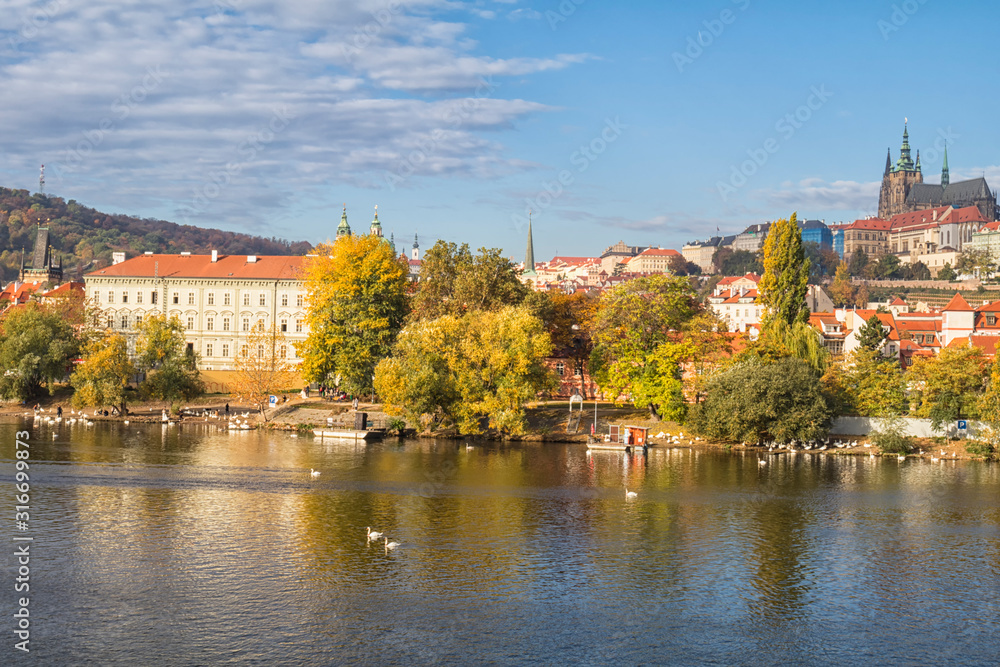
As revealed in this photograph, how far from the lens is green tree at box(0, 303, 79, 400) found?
225ft

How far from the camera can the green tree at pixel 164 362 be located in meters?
67.1

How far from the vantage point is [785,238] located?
66.8 meters

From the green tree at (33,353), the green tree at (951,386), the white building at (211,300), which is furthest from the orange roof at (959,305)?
the green tree at (33,353)

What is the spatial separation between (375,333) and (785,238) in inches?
1276

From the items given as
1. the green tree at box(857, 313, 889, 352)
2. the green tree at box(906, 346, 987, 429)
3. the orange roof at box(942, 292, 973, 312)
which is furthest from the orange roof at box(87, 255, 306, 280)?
the orange roof at box(942, 292, 973, 312)

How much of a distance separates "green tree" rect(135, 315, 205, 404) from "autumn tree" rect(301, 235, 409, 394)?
932cm

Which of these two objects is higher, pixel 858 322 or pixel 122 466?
pixel 858 322

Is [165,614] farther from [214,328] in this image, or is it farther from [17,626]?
[214,328]

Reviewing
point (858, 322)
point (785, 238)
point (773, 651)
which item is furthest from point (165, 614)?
point (858, 322)

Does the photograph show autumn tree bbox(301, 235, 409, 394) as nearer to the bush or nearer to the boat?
the boat

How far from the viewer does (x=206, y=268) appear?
95.6 metres

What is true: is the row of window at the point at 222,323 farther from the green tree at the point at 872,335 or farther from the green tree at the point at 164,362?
the green tree at the point at 872,335

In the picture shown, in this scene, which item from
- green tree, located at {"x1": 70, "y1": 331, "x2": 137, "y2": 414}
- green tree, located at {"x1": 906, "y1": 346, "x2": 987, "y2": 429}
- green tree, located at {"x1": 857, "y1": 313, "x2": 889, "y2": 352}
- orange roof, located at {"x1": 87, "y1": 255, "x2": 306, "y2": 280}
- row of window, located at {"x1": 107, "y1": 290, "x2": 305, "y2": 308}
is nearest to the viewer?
green tree, located at {"x1": 906, "y1": 346, "x2": 987, "y2": 429}

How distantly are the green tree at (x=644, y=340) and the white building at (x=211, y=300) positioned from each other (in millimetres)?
40615
